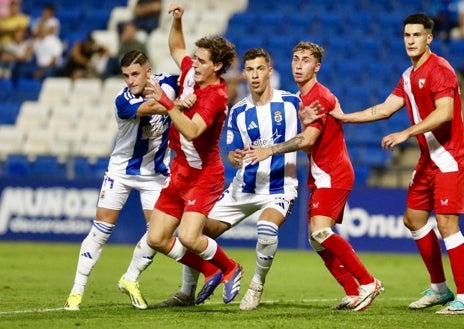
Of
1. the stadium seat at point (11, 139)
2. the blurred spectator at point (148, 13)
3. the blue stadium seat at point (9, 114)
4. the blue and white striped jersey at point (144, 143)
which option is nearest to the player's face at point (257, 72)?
the blue and white striped jersey at point (144, 143)

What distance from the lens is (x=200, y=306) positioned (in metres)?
Result: 11.1

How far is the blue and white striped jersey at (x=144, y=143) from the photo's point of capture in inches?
438

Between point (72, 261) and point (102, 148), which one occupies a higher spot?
point (102, 148)

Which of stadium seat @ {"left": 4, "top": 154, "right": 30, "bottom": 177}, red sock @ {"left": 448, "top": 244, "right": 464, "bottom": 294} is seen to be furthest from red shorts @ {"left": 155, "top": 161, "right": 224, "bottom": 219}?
stadium seat @ {"left": 4, "top": 154, "right": 30, "bottom": 177}

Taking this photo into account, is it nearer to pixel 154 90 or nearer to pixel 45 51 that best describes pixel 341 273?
pixel 154 90

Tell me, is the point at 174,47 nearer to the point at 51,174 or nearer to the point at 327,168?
the point at 327,168

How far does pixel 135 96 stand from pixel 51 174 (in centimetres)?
1074

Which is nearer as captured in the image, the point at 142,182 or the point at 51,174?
the point at 142,182

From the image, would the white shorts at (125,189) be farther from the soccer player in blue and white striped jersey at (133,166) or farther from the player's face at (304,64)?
the player's face at (304,64)

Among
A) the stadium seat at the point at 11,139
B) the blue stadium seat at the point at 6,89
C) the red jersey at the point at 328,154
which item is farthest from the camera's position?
the blue stadium seat at the point at 6,89

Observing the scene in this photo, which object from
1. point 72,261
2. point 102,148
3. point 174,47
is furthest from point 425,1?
point 174,47

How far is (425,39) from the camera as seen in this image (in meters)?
10.4

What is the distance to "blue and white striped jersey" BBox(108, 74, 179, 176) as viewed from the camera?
11133mm

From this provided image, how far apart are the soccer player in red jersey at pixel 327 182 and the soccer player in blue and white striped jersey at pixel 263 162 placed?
0.76ft
